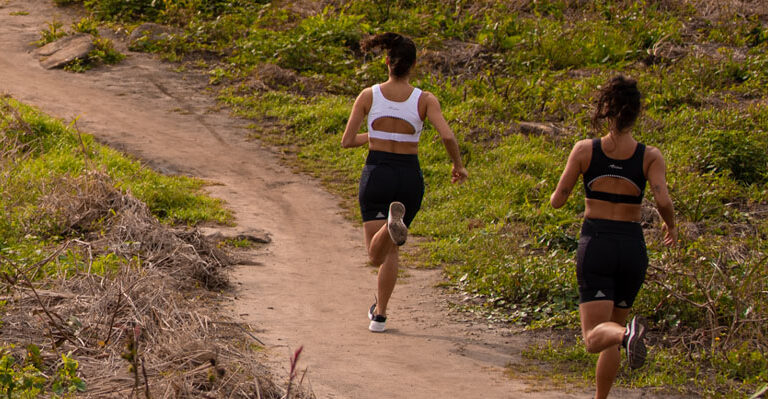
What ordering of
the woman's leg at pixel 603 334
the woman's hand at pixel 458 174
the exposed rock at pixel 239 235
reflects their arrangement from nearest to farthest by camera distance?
the woman's leg at pixel 603 334, the woman's hand at pixel 458 174, the exposed rock at pixel 239 235

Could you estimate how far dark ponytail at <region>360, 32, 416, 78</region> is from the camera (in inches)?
252

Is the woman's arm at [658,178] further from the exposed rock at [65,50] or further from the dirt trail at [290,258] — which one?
the exposed rock at [65,50]

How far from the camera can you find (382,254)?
21.0ft

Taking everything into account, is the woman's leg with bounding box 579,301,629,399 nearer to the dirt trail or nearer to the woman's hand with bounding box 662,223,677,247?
the woman's hand with bounding box 662,223,677,247

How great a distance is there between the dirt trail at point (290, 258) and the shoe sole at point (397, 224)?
856 millimetres

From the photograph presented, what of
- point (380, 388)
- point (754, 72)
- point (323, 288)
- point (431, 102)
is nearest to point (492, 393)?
point (380, 388)

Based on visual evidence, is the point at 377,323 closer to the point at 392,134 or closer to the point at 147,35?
the point at 392,134

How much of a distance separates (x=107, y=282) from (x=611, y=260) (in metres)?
3.51

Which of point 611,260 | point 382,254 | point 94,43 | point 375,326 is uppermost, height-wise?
point 611,260

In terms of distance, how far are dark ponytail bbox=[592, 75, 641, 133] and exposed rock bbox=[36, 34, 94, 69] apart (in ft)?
43.6

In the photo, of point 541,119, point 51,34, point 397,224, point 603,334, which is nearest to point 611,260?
point 603,334

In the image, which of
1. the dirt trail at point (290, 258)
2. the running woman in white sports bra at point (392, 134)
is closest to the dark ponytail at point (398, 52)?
the running woman in white sports bra at point (392, 134)

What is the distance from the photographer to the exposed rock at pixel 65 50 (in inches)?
647

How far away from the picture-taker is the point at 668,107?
12.9 meters
